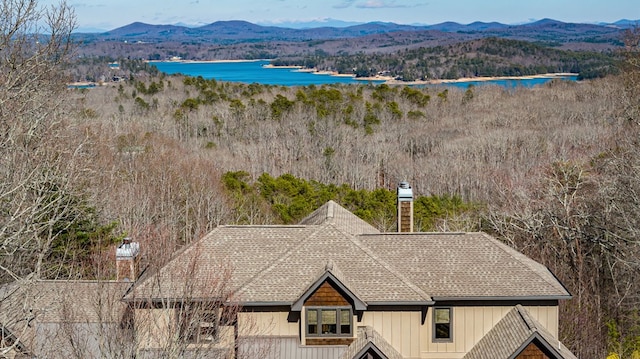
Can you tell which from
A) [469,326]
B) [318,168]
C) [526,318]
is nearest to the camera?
[526,318]

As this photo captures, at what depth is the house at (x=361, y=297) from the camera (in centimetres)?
1919

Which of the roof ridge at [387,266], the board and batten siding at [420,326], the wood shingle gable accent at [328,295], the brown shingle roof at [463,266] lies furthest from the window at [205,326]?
the brown shingle roof at [463,266]

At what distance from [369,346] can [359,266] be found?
2.58 m

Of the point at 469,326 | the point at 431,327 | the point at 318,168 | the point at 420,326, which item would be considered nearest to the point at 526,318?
the point at 469,326

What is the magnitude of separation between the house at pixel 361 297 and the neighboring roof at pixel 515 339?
38 millimetres

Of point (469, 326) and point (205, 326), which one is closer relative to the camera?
point (205, 326)

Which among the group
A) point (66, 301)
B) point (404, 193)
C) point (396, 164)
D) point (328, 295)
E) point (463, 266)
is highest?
point (404, 193)

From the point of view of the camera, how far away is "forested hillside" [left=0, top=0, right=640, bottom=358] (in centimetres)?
2342

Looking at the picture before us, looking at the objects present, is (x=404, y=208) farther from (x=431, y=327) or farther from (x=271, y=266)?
(x=271, y=266)

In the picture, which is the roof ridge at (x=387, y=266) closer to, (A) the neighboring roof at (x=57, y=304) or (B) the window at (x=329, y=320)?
(B) the window at (x=329, y=320)

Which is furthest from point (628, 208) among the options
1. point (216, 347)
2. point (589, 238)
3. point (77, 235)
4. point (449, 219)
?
point (77, 235)

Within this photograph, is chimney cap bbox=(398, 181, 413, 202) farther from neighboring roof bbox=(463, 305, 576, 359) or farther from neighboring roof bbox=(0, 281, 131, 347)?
neighboring roof bbox=(0, 281, 131, 347)

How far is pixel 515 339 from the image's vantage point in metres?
19.0

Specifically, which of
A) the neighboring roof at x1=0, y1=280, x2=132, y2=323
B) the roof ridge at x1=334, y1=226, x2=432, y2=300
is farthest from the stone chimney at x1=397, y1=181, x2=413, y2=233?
the neighboring roof at x1=0, y1=280, x2=132, y2=323
